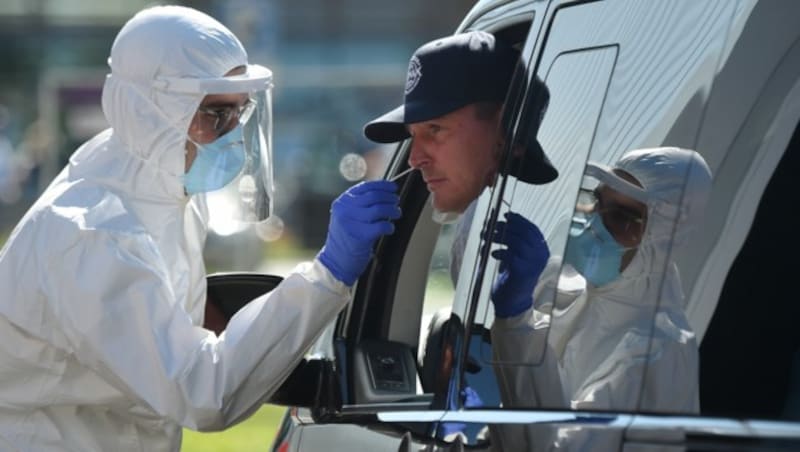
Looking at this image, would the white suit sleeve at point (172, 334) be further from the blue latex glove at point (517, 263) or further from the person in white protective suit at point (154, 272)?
the blue latex glove at point (517, 263)

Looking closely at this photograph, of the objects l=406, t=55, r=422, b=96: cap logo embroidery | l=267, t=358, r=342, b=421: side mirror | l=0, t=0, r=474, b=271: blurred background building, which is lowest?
l=0, t=0, r=474, b=271: blurred background building

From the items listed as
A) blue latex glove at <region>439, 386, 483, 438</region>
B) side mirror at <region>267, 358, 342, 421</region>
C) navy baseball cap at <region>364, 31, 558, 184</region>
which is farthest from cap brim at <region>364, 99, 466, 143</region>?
blue latex glove at <region>439, 386, 483, 438</region>

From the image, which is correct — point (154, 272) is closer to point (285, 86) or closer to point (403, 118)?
point (403, 118)

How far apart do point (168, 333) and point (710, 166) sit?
1.58 meters

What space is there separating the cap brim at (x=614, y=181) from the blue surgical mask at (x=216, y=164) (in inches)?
59.3

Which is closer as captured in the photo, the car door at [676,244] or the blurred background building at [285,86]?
the car door at [676,244]

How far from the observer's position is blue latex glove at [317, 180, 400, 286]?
3438 mm

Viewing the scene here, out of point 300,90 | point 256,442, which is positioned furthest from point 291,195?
point 256,442

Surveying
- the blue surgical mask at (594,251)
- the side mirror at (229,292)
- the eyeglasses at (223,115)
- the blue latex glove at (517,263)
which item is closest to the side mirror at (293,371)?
the side mirror at (229,292)

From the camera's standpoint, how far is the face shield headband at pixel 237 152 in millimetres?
3850

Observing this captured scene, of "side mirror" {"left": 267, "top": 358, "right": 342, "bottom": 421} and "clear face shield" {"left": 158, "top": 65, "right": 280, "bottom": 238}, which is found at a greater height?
"clear face shield" {"left": 158, "top": 65, "right": 280, "bottom": 238}

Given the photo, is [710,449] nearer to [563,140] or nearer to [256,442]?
[563,140]

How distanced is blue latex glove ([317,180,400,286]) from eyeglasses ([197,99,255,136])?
0.57 m

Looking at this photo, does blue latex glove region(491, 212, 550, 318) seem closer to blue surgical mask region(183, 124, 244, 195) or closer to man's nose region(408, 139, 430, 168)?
man's nose region(408, 139, 430, 168)
